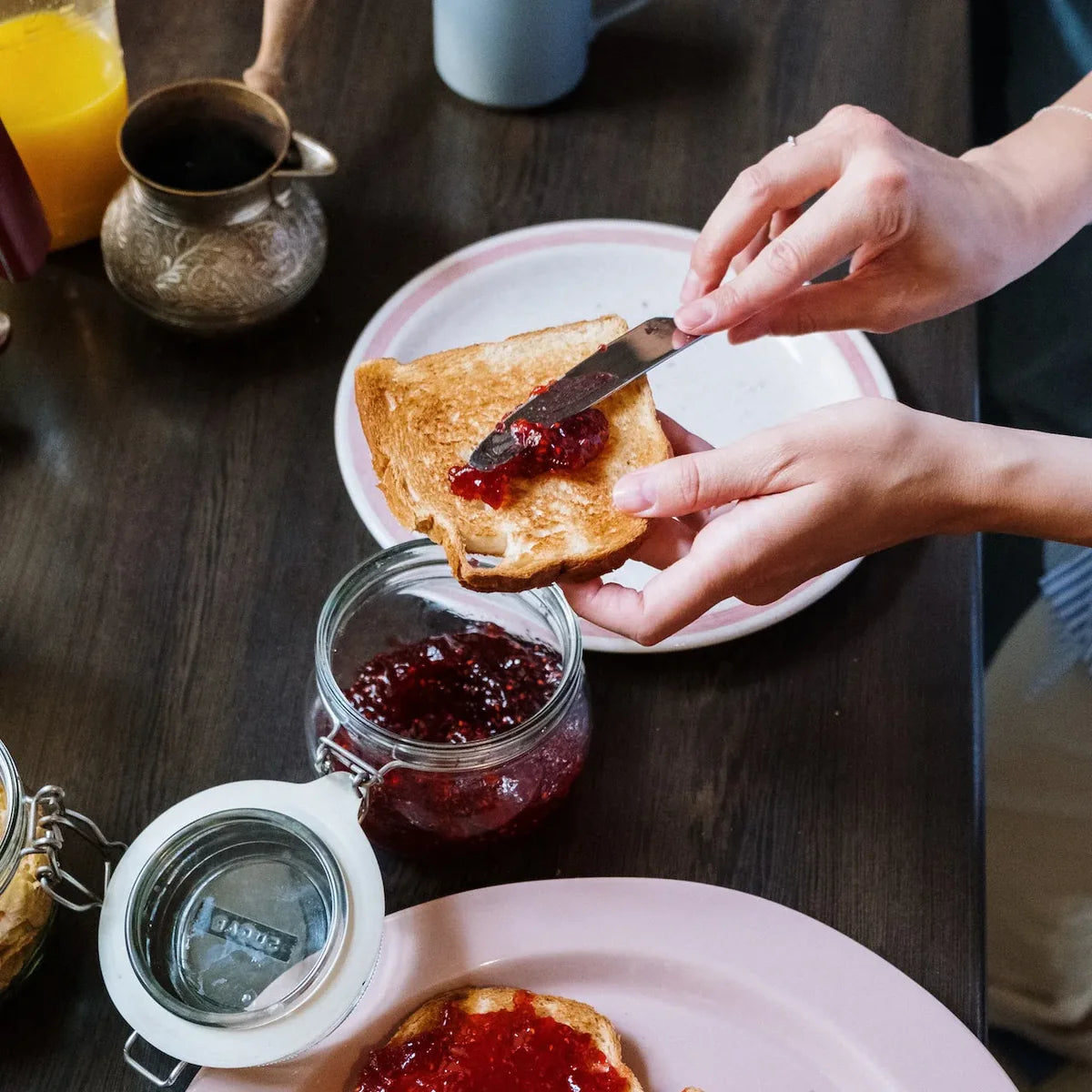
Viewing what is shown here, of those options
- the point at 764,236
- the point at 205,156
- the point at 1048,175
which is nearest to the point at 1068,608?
the point at 1048,175

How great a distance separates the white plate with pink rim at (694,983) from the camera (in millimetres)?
1321

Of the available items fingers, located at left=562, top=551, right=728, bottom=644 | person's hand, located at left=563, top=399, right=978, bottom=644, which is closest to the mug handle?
person's hand, located at left=563, top=399, right=978, bottom=644

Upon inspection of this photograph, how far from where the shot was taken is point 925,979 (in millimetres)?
1396

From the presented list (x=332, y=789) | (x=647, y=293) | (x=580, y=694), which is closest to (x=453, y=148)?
(x=647, y=293)

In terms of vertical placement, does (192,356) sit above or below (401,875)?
above

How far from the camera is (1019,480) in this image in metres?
1.49

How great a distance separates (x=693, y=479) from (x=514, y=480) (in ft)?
0.89

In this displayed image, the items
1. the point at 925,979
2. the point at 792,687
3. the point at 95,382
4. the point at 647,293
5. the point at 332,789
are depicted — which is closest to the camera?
the point at 332,789

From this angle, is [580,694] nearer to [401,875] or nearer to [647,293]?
[401,875]

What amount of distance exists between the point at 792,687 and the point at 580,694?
0.36 metres

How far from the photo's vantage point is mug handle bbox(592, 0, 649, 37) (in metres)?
2.21

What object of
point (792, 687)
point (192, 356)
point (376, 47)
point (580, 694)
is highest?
point (376, 47)

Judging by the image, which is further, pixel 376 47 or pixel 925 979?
pixel 376 47

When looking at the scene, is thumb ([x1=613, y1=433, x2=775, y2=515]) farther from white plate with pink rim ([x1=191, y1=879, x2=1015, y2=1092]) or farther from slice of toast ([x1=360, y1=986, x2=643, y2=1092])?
slice of toast ([x1=360, y1=986, x2=643, y2=1092])
